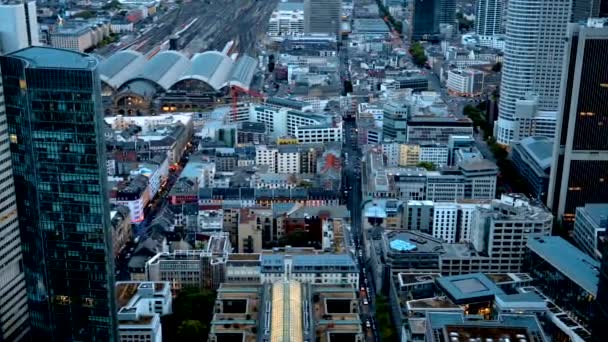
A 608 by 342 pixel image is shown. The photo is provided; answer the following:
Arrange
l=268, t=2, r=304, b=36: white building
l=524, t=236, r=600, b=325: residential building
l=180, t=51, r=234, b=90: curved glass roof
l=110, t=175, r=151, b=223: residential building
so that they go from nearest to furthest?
1. l=524, t=236, r=600, b=325: residential building
2. l=110, t=175, r=151, b=223: residential building
3. l=180, t=51, r=234, b=90: curved glass roof
4. l=268, t=2, r=304, b=36: white building

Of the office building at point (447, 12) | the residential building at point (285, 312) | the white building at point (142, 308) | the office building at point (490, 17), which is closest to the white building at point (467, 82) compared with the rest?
the office building at point (490, 17)

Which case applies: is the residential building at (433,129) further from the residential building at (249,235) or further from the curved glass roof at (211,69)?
the curved glass roof at (211,69)

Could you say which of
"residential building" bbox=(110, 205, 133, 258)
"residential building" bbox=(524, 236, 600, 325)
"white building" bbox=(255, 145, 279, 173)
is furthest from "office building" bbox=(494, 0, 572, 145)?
"residential building" bbox=(110, 205, 133, 258)

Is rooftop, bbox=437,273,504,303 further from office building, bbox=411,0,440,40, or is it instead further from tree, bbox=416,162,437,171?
office building, bbox=411,0,440,40

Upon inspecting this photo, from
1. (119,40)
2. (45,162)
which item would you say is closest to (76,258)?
(45,162)

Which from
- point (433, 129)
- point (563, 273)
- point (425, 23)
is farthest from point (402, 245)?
point (425, 23)
